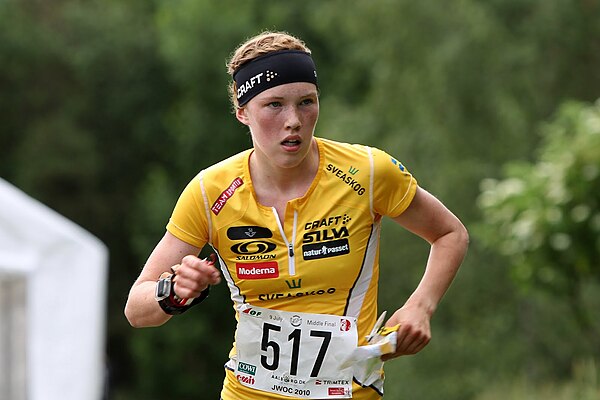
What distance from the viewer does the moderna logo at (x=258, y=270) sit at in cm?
429

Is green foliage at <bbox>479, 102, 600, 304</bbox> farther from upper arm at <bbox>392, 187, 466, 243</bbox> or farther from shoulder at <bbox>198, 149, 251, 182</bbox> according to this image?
shoulder at <bbox>198, 149, 251, 182</bbox>

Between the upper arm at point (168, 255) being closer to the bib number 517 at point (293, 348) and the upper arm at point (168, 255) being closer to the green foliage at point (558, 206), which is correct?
the bib number 517 at point (293, 348)

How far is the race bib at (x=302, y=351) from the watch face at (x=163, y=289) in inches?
15.6

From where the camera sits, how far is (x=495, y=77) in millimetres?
23875

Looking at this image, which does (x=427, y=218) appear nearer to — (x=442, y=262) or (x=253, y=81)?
(x=442, y=262)

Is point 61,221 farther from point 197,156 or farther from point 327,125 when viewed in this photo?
point 197,156

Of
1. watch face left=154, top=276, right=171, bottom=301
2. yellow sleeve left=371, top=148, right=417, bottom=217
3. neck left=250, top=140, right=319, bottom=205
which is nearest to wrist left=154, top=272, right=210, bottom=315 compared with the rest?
watch face left=154, top=276, right=171, bottom=301

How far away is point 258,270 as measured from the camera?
4.30 meters

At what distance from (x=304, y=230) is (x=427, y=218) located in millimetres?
461

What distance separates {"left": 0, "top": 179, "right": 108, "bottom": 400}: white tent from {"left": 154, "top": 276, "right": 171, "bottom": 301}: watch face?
131 inches

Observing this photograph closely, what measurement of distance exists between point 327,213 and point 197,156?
33588mm

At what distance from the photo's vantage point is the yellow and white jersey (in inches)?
169

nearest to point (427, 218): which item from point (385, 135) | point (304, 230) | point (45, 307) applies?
point (304, 230)

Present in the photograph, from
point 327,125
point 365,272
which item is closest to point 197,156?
point 327,125
